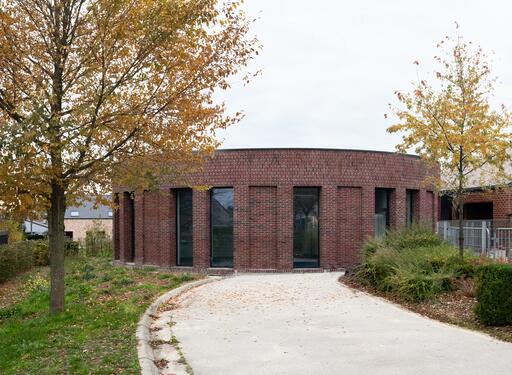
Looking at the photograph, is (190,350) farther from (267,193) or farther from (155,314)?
(267,193)

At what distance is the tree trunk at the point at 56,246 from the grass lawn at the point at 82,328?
35cm

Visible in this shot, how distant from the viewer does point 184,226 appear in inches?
845

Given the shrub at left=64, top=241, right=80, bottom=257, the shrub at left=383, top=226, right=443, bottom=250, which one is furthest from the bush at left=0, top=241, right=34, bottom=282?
the shrub at left=383, top=226, right=443, bottom=250

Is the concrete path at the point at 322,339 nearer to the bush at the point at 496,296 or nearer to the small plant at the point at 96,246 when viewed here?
the bush at the point at 496,296

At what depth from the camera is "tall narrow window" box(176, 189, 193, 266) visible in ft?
69.7

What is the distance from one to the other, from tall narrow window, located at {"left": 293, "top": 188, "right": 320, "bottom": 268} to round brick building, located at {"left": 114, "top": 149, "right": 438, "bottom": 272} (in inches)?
1.5

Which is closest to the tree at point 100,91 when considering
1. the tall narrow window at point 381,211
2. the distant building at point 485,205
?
the tall narrow window at point 381,211

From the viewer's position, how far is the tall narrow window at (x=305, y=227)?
67.3 feet

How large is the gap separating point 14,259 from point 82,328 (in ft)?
46.3

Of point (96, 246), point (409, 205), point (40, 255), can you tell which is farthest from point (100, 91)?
point (96, 246)

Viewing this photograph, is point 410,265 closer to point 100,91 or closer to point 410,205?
point 100,91

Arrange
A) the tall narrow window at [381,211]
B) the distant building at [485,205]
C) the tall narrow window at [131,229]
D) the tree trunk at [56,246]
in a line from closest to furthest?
1. the tree trunk at [56,246]
2. the tall narrow window at [381,211]
3. the tall narrow window at [131,229]
4. the distant building at [485,205]

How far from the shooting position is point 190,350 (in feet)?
26.3

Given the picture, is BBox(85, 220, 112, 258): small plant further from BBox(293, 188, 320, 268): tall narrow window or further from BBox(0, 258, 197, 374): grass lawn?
BBox(0, 258, 197, 374): grass lawn
